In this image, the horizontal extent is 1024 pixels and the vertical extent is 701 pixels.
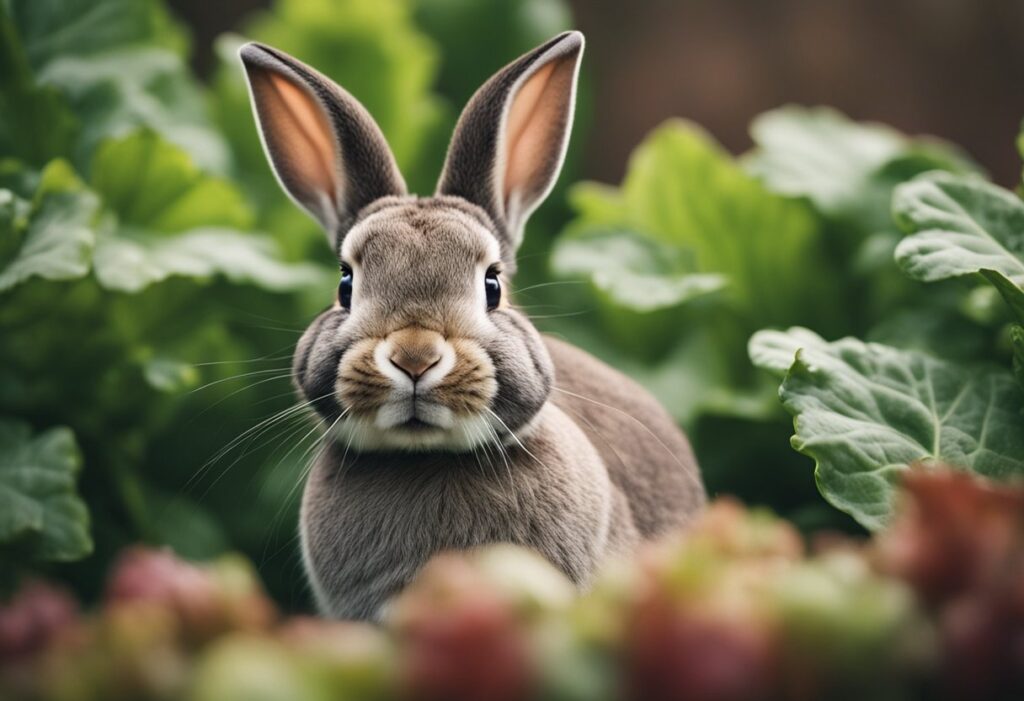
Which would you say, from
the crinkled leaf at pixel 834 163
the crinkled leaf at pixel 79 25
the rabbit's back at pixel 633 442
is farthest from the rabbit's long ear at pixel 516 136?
the crinkled leaf at pixel 79 25

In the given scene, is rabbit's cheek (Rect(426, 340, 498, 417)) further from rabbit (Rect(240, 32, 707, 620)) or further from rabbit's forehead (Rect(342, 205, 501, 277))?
rabbit's forehead (Rect(342, 205, 501, 277))

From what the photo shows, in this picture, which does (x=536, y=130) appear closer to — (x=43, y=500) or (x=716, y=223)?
(x=716, y=223)

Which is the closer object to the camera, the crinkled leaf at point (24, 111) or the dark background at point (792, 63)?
the crinkled leaf at point (24, 111)

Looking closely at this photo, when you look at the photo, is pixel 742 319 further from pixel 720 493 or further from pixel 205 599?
pixel 205 599

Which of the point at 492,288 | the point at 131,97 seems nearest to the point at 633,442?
the point at 492,288

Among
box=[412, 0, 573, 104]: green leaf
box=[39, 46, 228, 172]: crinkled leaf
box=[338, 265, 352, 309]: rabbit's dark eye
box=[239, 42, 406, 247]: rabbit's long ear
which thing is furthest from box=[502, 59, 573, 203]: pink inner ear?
box=[412, 0, 573, 104]: green leaf

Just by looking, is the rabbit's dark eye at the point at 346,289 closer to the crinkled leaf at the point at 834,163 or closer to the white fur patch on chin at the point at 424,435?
the white fur patch on chin at the point at 424,435
